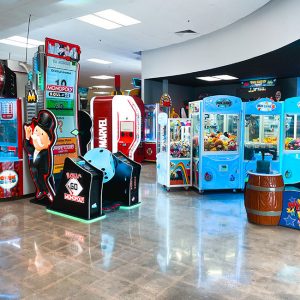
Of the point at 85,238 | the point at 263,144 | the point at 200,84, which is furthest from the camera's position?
the point at 200,84

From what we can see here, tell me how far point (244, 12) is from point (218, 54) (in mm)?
2045

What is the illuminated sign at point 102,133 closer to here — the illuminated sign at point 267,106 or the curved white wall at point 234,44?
the curved white wall at point 234,44

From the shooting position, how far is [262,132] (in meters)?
6.46

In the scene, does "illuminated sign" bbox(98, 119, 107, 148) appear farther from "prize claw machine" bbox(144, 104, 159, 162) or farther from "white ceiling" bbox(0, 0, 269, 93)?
"prize claw machine" bbox(144, 104, 159, 162)

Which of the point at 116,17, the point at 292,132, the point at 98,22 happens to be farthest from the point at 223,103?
the point at 98,22

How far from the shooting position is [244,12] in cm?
705

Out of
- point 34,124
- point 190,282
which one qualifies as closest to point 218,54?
point 34,124

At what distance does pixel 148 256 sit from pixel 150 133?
8226 mm

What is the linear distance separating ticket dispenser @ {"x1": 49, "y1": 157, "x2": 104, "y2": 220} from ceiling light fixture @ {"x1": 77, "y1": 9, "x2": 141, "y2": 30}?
3.88 meters

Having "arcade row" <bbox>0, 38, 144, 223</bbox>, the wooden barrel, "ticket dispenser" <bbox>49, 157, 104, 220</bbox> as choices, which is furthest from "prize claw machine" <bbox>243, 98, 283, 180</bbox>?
"ticket dispenser" <bbox>49, 157, 104, 220</bbox>

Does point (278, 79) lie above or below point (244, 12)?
below

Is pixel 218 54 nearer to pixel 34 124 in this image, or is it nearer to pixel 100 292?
pixel 34 124

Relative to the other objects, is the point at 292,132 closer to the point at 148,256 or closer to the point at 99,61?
the point at 148,256

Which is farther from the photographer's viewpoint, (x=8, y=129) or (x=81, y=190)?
(x=8, y=129)
